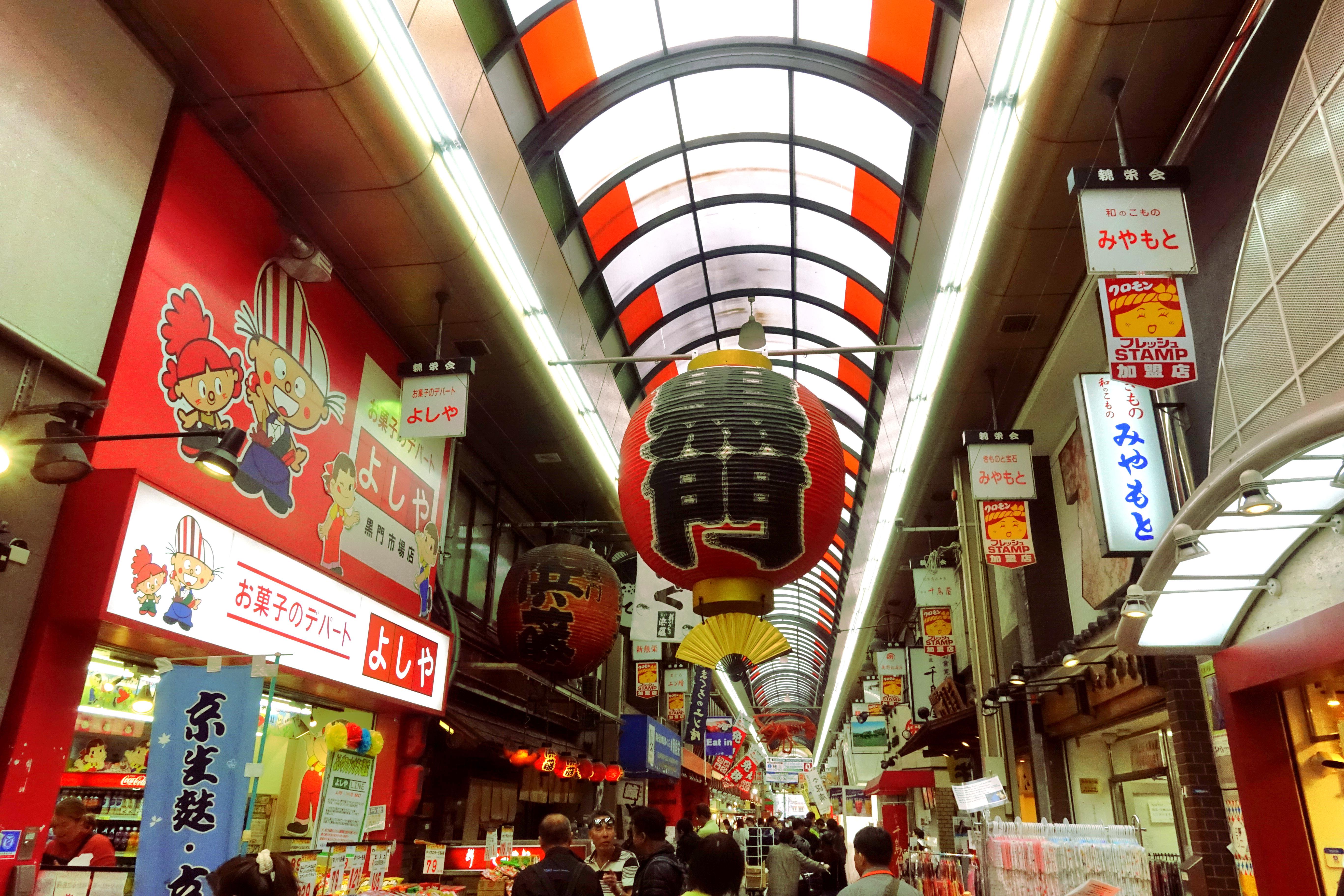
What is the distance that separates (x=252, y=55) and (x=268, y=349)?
2.26 meters

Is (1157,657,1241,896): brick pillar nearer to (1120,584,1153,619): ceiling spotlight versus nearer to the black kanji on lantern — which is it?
(1120,584,1153,619): ceiling spotlight

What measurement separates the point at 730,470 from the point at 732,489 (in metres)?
0.09

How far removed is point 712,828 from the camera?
31.3 ft

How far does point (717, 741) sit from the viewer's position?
26.9 metres

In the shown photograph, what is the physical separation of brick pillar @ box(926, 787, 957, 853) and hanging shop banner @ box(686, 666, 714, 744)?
6.04 meters

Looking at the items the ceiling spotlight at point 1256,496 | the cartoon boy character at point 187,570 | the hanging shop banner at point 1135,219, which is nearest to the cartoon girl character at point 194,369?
the cartoon boy character at point 187,570

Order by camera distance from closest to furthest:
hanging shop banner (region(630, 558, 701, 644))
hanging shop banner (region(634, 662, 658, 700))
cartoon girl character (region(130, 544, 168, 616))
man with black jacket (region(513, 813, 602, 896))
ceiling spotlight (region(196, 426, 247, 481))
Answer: man with black jacket (region(513, 813, 602, 896)), ceiling spotlight (region(196, 426, 247, 481)), cartoon girl character (region(130, 544, 168, 616)), hanging shop banner (region(630, 558, 701, 644)), hanging shop banner (region(634, 662, 658, 700))

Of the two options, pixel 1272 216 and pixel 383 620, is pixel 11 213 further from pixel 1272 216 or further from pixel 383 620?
pixel 1272 216

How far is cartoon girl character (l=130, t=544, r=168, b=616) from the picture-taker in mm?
4801

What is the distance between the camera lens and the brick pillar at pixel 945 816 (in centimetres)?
1923

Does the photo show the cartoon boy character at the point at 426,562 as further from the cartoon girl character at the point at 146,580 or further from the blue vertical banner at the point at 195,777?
the blue vertical banner at the point at 195,777

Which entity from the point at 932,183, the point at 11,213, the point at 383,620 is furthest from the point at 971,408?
the point at 11,213

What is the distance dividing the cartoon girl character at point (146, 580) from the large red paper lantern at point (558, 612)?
504cm

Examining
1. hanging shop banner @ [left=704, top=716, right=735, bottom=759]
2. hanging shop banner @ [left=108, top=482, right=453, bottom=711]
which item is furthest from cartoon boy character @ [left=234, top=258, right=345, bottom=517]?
hanging shop banner @ [left=704, top=716, right=735, bottom=759]
